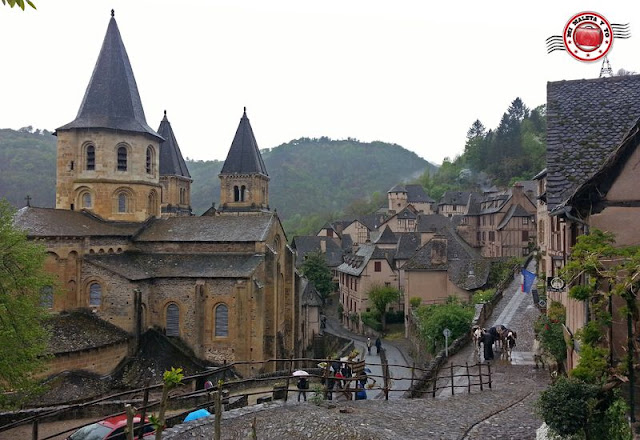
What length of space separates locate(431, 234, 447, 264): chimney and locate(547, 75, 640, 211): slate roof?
2781 cm

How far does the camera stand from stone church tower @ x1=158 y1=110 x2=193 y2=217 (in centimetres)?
5131

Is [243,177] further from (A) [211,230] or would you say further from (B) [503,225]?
(B) [503,225]

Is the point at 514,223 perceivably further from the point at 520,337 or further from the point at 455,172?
the point at 455,172

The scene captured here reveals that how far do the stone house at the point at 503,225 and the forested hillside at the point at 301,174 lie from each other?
46947 millimetres

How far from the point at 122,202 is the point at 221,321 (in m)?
11.0

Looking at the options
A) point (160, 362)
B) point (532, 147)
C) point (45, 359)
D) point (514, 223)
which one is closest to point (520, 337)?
point (160, 362)

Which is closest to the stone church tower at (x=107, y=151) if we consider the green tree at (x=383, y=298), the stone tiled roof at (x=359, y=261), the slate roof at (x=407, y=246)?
the green tree at (x=383, y=298)

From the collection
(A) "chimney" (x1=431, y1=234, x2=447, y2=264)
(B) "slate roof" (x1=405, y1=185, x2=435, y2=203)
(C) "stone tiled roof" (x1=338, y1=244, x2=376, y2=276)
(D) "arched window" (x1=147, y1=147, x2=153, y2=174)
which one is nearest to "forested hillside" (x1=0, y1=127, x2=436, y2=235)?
(B) "slate roof" (x1=405, y1=185, x2=435, y2=203)

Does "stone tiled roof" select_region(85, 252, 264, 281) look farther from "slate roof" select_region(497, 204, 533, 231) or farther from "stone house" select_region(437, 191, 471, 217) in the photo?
"stone house" select_region(437, 191, 471, 217)

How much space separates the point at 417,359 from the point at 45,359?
897 inches

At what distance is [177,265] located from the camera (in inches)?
1219

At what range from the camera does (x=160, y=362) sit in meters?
27.8

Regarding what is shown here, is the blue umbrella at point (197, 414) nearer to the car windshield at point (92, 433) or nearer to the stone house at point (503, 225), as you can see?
the car windshield at point (92, 433)

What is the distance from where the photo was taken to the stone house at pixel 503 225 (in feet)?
201
